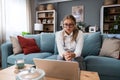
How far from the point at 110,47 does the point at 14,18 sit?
10.5 ft

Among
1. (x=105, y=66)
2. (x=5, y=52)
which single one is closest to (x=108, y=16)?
(x=105, y=66)

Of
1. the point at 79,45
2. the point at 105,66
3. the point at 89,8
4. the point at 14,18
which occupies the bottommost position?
the point at 105,66

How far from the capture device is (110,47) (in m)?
2.54

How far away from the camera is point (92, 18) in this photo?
5.41 meters

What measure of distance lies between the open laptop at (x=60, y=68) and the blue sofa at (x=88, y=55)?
1243 millimetres

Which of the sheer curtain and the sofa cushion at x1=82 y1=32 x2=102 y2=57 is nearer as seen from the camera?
the sofa cushion at x1=82 y1=32 x2=102 y2=57

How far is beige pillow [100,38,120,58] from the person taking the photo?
246 cm

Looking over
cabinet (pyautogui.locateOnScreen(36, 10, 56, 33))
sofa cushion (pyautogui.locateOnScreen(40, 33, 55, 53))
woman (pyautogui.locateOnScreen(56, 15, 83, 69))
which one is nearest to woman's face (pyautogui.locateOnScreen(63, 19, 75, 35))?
woman (pyautogui.locateOnScreen(56, 15, 83, 69))

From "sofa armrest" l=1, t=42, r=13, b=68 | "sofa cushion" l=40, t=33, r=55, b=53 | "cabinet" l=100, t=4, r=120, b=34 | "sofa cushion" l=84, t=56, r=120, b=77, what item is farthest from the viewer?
"cabinet" l=100, t=4, r=120, b=34

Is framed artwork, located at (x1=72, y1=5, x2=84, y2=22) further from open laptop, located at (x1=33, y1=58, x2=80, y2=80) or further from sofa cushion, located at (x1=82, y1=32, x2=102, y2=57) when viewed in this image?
open laptop, located at (x1=33, y1=58, x2=80, y2=80)

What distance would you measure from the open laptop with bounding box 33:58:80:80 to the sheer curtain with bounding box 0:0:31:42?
314cm

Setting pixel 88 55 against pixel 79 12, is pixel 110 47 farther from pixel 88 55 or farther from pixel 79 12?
pixel 79 12

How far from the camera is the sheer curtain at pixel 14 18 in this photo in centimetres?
404

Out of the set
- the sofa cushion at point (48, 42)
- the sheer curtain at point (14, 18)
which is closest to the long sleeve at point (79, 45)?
the sofa cushion at point (48, 42)
